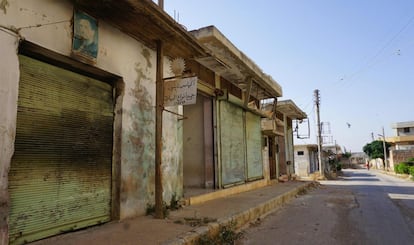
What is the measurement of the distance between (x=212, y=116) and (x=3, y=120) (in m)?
7.10

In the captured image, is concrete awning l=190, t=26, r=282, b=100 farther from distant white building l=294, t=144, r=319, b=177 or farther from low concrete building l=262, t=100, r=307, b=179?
distant white building l=294, t=144, r=319, b=177

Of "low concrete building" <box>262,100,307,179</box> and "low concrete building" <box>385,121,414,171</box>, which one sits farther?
"low concrete building" <box>385,121,414,171</box>

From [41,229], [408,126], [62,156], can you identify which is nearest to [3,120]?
[62,156]

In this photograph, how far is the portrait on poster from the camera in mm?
4758

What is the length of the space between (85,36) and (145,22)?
106 cm

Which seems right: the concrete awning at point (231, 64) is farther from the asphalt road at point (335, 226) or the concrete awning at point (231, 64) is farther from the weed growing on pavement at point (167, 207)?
the asphalt road at point (335, 226)

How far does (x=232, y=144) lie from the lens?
11.2 meters

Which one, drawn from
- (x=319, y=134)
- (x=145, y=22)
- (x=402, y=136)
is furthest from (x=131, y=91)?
(x=402, y=136)

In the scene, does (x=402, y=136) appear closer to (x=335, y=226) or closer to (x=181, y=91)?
(x=335, y=226)

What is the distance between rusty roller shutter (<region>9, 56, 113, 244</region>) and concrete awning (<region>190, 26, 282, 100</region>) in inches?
125

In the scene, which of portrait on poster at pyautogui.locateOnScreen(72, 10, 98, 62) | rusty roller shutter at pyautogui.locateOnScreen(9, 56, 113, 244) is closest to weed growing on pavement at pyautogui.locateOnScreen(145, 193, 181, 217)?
rusty roller shutter at pyautogui.locateOnScreen(9, 56, 113, 244)

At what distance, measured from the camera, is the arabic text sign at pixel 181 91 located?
5680 millimetres

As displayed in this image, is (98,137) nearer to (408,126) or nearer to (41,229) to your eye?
(41,229)

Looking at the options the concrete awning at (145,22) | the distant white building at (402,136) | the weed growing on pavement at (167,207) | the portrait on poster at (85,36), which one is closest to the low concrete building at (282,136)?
the weed growing on pavement at (167,207)
